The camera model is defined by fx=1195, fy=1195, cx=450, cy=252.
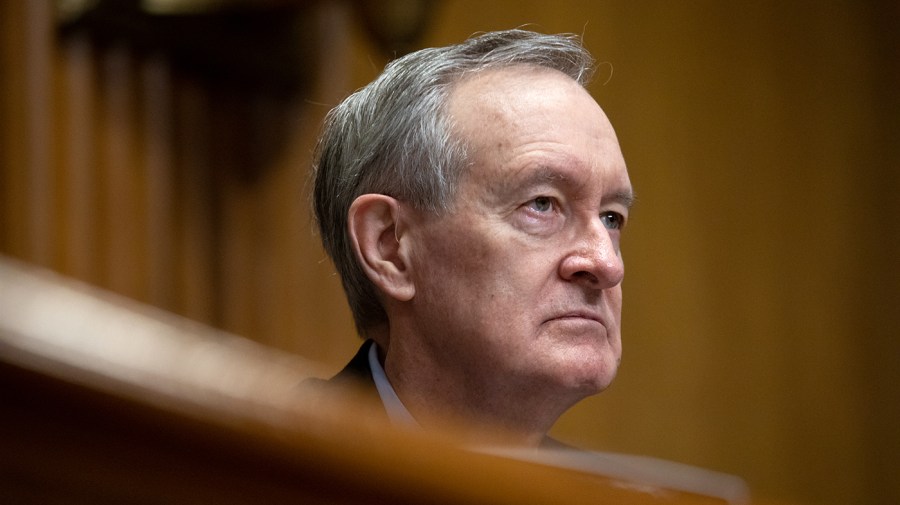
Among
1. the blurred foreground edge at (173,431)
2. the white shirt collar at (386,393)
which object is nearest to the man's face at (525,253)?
the white shirt collar at (386,393)

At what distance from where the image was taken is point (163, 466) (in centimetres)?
61

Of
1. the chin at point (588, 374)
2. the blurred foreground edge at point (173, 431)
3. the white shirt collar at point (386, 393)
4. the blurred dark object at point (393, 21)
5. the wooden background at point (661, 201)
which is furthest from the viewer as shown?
the blurred dark object at point (393, 21)

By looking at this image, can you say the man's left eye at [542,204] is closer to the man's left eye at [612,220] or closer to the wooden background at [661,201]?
the man's left eye at [612,220]

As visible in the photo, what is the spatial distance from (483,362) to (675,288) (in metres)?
2.37

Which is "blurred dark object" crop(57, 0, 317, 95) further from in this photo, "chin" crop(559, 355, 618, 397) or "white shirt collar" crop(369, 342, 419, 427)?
"chin" crop(559, 355, 618, 397)

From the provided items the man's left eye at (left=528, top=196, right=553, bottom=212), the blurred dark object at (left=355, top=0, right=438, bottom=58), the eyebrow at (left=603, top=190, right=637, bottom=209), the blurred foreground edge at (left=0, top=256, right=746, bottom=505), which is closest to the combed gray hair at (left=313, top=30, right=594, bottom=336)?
the man's left eye at (left=528, top=196, right=553, bottom=212)

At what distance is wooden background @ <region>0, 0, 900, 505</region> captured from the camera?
8.21ft

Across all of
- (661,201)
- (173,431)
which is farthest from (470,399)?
(661,201)

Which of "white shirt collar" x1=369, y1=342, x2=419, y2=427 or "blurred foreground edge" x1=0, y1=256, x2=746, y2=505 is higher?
"blurred foreground edge" x1=0, y1=256, x2=746, y2=505

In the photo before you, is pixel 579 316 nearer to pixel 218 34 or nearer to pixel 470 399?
pixel 470 399

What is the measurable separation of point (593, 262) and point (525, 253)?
0.38 feet

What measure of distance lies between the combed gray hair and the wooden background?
0.47 metres

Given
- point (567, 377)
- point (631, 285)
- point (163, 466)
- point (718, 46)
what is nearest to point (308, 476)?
point (163, 466)

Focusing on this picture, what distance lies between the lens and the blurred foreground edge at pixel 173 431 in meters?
0.55
